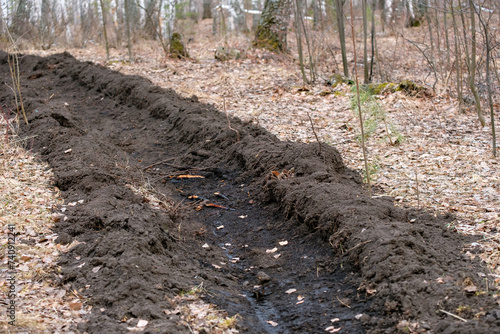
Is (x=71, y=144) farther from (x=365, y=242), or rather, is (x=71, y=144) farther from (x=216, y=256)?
(x=365, y=242)

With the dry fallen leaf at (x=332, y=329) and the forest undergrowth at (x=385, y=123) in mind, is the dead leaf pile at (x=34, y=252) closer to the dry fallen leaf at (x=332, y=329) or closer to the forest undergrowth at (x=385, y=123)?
the dry fallen leaf at (x=332, y=329)

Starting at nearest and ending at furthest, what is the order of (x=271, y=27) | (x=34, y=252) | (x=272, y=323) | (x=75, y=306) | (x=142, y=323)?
(x=142, y=323), (x=75, y=306), (x=272, y=323), (x=34, y=252), (x=271, y=27)

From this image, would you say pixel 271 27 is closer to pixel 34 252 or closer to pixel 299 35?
pixel 299 35

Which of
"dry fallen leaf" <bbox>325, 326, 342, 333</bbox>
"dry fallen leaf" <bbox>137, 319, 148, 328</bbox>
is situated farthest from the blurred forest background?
"dry fallen leaf" <bbox>137, 319, 148, 328</bbox>

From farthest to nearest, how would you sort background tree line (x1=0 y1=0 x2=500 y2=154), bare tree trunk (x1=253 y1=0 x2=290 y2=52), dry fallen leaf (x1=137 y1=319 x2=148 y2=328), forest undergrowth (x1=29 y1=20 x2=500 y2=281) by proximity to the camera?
bare tree trunk (x1=253 y1=0 x2=290 y2=52) → background tree line (x1=0 y1=0 x2=500 y2=154) → forest undergrowth (x1=29 y1=20 x2=500 y2=281) → dry fallen leaf (x1=137 y1=319 x2=148 y2=328)

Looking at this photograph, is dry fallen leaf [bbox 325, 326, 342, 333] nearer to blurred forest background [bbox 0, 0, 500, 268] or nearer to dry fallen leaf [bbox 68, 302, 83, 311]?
blurred forest background [bbox 0, 0, 500, 268]

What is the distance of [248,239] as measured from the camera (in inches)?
195

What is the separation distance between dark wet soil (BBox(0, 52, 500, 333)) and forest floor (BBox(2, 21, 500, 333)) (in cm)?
2

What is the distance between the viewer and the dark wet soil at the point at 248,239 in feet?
10.8

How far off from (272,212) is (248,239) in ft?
1.84

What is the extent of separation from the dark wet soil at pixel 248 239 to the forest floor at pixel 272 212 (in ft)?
0.06

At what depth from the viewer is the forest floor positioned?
3.40 meters

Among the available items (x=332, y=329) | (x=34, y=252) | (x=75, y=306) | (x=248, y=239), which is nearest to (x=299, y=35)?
(x=248, y=239)

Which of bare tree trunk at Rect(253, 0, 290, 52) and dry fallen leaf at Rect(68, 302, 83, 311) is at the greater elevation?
bare tree trunk at Rect(253, 0, 290, 52)
